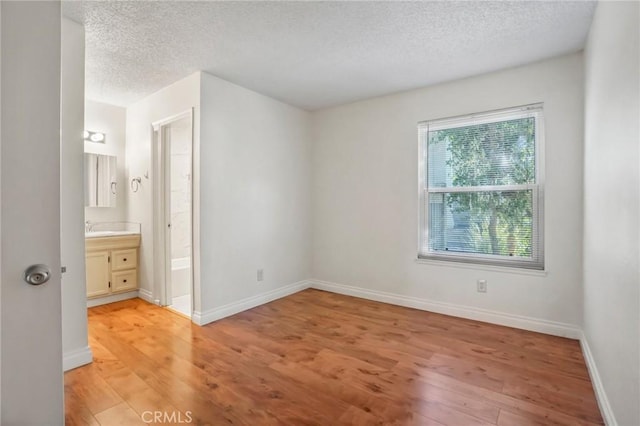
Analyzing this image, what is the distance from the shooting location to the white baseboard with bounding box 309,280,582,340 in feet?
9.14

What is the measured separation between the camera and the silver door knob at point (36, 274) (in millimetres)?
974

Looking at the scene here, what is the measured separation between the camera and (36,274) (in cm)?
98

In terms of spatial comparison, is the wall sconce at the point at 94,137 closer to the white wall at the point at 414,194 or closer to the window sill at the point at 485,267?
the white wall at the point at 414,194

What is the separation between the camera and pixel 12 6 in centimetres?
96

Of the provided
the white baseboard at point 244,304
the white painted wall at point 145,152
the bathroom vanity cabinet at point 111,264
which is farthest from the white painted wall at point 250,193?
the bathroom vanity cabinet at point 111,264

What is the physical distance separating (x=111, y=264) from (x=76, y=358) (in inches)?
65.1

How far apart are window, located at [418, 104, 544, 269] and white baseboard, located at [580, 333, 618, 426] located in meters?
0.78

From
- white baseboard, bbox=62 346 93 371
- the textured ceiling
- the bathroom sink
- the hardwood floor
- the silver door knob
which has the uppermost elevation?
the textured ceiling

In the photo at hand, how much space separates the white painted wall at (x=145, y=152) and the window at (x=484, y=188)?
109 inches

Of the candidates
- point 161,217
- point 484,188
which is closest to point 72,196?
point 161,217

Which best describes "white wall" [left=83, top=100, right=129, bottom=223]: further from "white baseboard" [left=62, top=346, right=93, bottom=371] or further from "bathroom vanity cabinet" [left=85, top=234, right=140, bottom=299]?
"white baseboard" [left=62, top=346, right=93, bottom=371]

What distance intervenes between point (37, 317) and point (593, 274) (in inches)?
117

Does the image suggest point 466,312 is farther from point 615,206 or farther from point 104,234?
point 104,234

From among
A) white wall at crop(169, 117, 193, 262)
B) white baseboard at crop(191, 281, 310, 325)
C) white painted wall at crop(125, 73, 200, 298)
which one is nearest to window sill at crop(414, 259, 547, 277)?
white baseboard at crop(191, 281, 310, 325)
